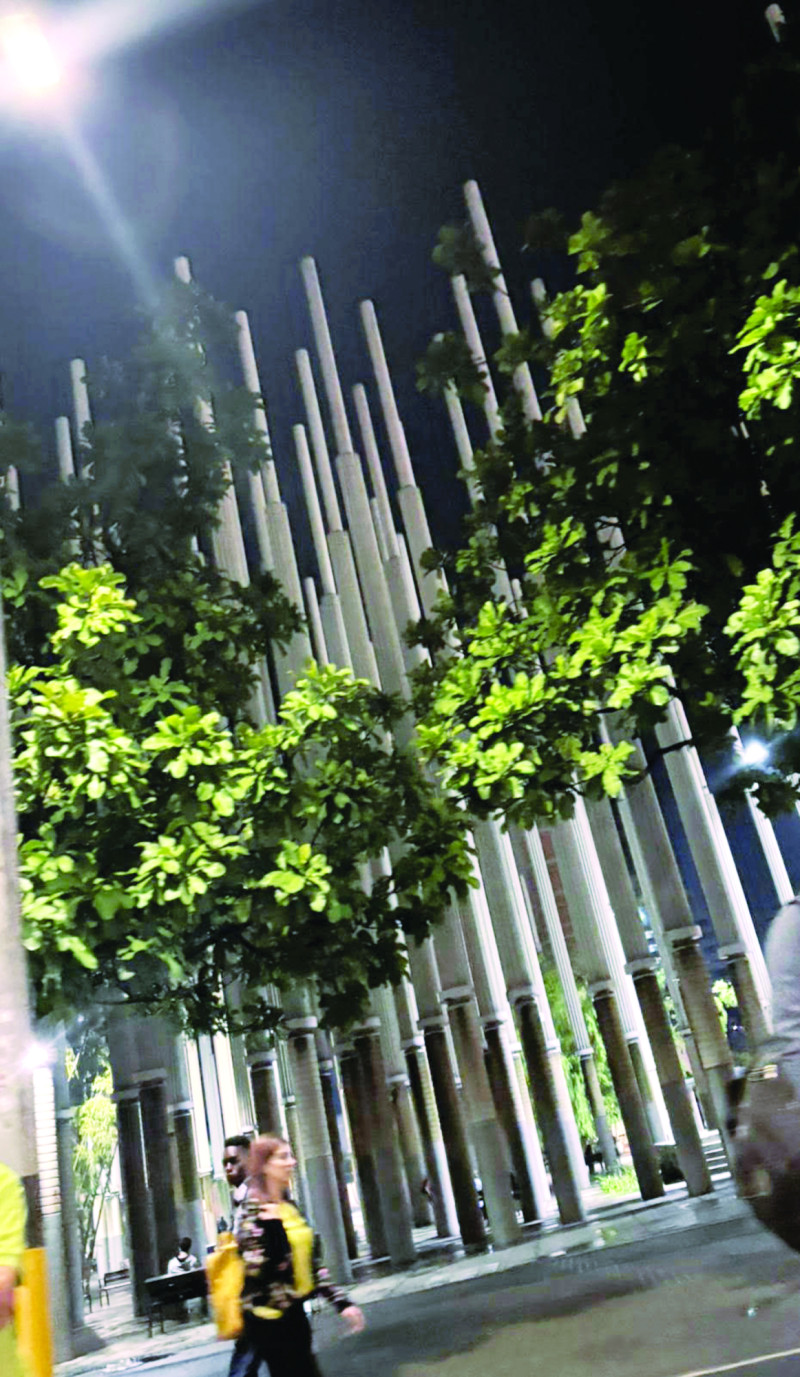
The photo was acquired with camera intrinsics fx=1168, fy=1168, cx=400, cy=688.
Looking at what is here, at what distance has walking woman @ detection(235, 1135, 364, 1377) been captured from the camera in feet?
18.2

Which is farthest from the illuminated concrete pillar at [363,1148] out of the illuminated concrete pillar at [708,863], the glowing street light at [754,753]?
the glowing street light at [754,753]

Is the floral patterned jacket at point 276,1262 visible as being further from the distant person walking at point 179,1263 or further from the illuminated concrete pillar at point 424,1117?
the illuminated concrete pillar at point 424,1117

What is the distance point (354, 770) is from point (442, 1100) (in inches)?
705

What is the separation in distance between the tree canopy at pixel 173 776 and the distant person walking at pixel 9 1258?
507 cm

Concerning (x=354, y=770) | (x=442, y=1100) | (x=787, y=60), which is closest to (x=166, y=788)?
(x=354, y=770)

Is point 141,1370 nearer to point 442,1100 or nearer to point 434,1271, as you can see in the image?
point 434,1271

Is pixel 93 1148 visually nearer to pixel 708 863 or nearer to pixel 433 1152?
pixel 433 1152

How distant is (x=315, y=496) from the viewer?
25047mm

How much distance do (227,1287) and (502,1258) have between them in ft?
39.7

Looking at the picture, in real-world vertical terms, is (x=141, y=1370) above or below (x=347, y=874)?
below

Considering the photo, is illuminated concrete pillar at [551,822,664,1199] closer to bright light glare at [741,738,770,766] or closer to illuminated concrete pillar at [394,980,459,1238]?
illuminated concrete pillar at [394,980,459,1238]

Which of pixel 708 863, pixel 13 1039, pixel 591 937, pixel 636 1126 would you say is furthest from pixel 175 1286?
pixel 13 1039

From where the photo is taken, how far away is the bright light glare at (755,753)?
959 cm

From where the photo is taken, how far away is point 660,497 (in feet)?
31.6
